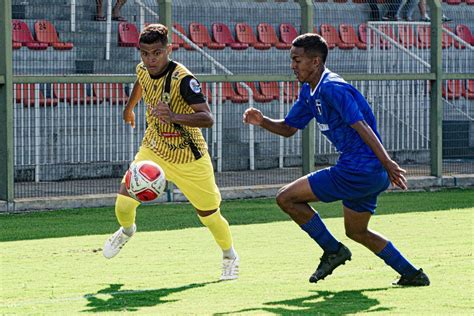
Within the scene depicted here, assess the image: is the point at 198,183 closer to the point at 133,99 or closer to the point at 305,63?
the point at 133,99

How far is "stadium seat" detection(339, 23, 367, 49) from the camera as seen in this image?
2072cm

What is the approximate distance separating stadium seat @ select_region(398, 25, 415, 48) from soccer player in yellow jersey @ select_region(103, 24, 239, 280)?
11.3 metres

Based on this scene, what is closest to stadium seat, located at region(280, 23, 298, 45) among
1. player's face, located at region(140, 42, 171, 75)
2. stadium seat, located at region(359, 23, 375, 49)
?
stadium seat, located at region(359, 23, 375, 49)

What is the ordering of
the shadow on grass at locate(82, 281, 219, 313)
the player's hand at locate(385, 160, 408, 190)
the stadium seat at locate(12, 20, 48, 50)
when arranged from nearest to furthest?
the shadow on grass at locate(82, 281, 219, 313)
the player's hand at locate(385, 160, 408, 190)
the stadium seat at locate(12, 20, 48, 50)

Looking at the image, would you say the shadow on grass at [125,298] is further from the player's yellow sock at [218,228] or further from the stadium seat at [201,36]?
the stadium seat at [201,36]

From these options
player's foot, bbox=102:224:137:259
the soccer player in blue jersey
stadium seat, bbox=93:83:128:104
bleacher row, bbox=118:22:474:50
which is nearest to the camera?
the soccer player in blue jersey

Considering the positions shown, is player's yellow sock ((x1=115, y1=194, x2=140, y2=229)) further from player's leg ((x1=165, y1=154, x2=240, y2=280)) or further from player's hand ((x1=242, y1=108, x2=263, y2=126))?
player's hand ((x1=242, y1=108, x2=263, y2=126))

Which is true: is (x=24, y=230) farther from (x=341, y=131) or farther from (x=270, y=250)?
(x=341, y=131)

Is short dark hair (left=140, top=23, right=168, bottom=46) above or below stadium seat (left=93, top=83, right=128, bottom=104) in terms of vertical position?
above

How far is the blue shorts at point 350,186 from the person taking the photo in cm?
845

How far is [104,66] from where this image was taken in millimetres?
17156

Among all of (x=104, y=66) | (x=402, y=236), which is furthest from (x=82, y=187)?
(x=402, y=236)

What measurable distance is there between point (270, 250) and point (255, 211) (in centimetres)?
397

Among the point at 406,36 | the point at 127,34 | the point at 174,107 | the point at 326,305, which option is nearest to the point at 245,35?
the point at 406,36
